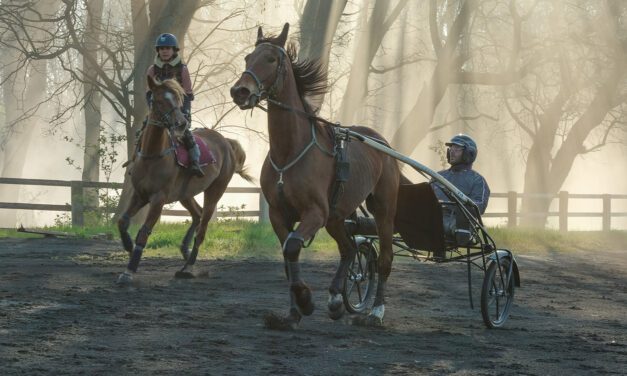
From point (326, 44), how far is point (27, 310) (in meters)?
13.8

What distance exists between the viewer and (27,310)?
8531 millimetres

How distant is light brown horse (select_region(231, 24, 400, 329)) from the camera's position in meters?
7.81

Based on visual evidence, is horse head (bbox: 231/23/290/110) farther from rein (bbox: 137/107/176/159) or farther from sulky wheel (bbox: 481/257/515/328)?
rein (bbox: 137/107/176/159)

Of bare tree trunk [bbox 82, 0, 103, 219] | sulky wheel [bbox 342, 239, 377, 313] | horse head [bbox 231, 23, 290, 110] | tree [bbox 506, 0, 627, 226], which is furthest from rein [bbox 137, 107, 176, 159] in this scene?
tree [bbox 506, 0, 627, 226]

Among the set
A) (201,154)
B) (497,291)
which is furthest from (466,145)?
(201,154)

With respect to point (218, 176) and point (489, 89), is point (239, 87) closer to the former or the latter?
point (218, 176)

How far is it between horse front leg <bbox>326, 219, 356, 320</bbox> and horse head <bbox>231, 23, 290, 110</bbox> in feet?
4.80

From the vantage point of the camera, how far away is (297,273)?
307 inches

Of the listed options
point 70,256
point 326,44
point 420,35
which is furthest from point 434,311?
point 420,35

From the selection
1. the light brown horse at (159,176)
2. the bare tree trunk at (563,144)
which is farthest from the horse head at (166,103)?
the bare tree trunk at (563,144)

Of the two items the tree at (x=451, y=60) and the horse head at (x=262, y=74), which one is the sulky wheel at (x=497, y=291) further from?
the tree at (x=451, y=60)

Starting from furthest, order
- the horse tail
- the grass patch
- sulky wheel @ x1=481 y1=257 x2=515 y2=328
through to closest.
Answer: the grass patch → the horse tail → sulky wheel @ x1=481 y1=257 x2=515 y2=328

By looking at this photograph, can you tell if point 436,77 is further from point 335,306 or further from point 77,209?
point 335,306

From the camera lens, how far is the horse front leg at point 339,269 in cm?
864
